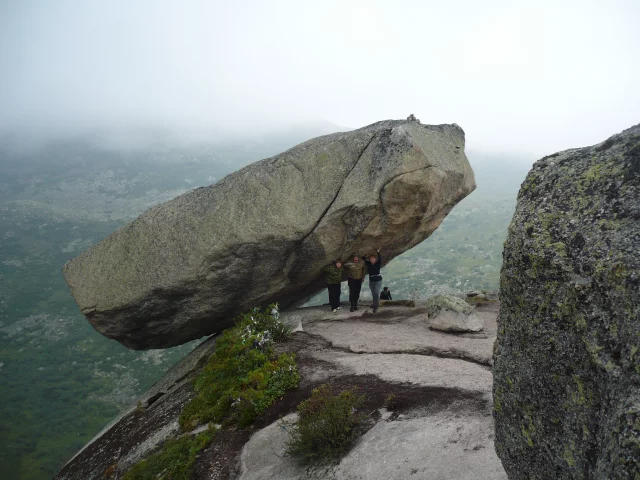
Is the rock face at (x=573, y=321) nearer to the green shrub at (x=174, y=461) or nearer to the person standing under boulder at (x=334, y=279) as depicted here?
the green shrub at (x=174, y=461)

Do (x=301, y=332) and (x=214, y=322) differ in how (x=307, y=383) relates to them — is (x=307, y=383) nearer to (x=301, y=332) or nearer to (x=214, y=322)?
(x=301, y=332)

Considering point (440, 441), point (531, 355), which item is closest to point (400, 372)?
point (440, 441)

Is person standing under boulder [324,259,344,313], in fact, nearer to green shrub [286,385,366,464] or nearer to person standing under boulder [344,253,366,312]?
person standing under boulder [344,253,366,312]

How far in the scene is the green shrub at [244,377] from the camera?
43.8ft

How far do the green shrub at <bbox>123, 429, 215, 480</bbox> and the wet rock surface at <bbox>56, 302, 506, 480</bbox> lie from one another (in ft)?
1.11

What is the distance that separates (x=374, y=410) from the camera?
1105cm

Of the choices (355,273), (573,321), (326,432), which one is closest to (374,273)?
(355,273)

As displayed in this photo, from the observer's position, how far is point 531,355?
5.09 metres

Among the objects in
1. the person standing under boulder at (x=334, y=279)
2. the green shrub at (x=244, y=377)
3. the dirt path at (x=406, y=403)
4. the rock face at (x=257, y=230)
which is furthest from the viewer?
the person standing under boulder at (x=334, y=279)

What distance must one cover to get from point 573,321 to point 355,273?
18814mm

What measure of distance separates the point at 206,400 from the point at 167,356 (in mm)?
188749

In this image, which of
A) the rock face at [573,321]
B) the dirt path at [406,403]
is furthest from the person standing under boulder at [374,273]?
the rock face at [573,321]

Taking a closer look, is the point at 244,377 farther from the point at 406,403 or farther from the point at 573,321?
the point at 573,321

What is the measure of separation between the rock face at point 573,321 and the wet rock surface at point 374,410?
323 cm
